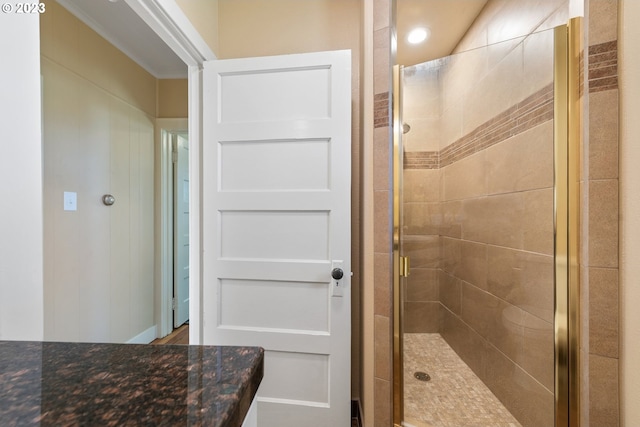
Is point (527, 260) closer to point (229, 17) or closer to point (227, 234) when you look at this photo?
point (227, 234)

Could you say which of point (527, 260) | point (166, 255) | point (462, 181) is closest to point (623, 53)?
point (527, 260)

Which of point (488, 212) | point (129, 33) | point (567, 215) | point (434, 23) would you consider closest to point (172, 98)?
point (129, 33)

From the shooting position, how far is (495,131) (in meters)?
1.43

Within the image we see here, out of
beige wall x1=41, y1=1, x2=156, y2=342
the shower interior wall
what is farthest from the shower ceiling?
beige wall x1=41, y1=1, x2=156, y2=342

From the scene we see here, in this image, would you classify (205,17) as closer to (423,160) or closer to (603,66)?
(423,160)

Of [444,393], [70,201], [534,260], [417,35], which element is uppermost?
[417,35]

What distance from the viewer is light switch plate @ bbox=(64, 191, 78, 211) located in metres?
1.65

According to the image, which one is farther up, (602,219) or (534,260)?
(602,219)

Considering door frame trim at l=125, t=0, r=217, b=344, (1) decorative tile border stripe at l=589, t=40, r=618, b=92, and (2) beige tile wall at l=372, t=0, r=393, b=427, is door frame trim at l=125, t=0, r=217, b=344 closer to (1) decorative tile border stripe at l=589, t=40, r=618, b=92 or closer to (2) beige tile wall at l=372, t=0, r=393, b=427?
(2) beige tile wall at l=372, t=0, r=393, b=427

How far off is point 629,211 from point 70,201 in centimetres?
263

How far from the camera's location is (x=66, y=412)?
275 millimetres

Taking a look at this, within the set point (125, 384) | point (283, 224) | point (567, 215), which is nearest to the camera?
point (125, 384)

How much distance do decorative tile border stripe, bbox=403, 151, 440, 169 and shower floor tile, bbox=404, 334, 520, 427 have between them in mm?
963

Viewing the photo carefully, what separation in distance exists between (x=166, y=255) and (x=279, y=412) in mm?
1801
